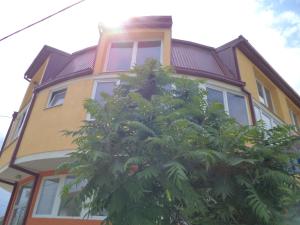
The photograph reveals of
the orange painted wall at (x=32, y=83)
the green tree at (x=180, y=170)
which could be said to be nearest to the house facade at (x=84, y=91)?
the orange painted wall at (x=32, y=83)

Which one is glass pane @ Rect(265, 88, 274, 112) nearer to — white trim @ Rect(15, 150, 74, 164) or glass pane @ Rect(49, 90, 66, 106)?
glass pane @ Rect(49, 90, 66, 106)

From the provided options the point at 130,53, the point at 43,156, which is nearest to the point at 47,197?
the point at 43,156

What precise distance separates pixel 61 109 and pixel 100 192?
673cm

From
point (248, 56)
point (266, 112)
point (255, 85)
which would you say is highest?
point (248, 56)

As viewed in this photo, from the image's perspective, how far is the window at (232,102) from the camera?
11102 millimetres

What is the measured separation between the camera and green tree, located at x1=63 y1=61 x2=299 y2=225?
4.10 meters

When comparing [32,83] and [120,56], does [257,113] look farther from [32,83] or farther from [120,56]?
[32,83]

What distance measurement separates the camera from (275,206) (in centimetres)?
419

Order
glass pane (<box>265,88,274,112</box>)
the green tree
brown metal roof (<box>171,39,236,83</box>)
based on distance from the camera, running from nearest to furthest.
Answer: the green tree
brown metal roof (<box>171,39,236,83</box>)
glass pane (<box>265,88,274,112</box>)

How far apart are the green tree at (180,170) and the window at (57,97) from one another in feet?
23.2

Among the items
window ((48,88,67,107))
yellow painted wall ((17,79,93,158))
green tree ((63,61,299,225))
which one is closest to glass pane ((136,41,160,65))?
yellow painted wall ((17,79,93,158))

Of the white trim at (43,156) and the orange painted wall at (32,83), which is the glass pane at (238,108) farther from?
the orange painted wall at (32,83)

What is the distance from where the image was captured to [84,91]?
35.1ft

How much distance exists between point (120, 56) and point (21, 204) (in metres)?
7.44
